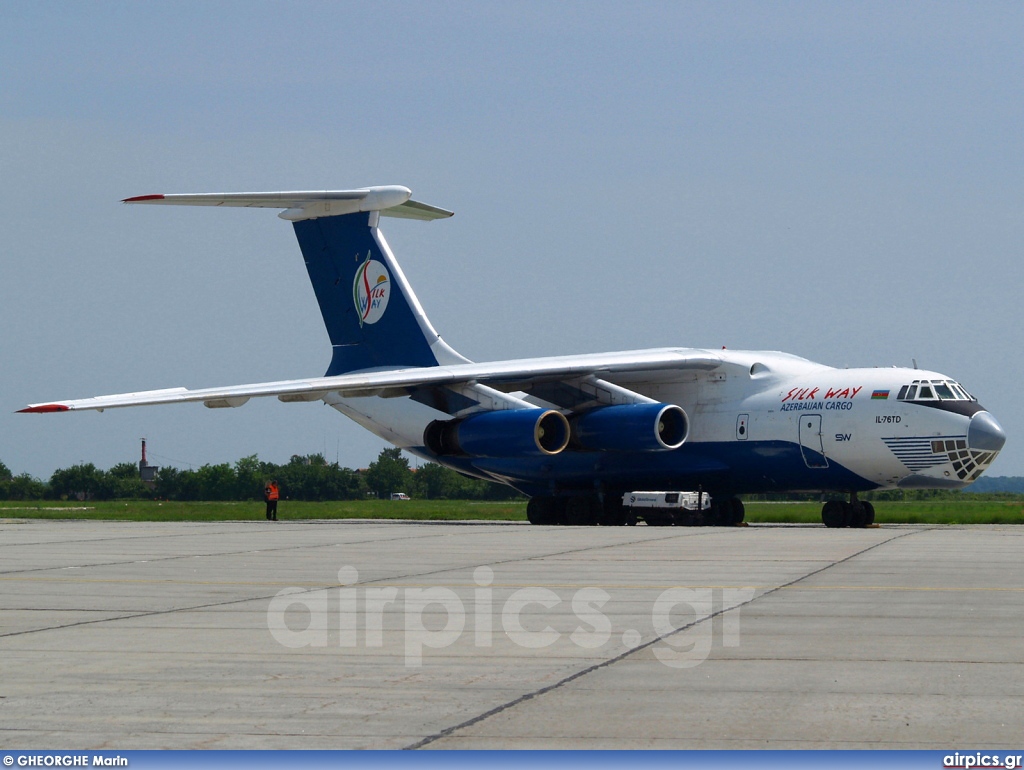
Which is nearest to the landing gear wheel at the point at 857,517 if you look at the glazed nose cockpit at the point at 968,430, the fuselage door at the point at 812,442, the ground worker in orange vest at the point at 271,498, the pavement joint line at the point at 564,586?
the fuselage door at the point at 812,442

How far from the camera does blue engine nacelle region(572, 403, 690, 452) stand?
2439 centimetres

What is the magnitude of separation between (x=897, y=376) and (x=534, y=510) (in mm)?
8432

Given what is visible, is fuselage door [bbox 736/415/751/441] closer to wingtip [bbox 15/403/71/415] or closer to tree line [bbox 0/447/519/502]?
wingtip [bbox 15/403/71/415]

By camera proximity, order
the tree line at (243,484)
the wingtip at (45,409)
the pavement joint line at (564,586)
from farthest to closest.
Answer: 1. the tree line at (243,484)
2. the wingtip at (45,409)
3. the pavement joint line at (564,586)

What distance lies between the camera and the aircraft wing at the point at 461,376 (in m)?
25.1

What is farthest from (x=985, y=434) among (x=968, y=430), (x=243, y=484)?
(x=243, y=484)

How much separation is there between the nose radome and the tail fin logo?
1300cm

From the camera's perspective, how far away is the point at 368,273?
1169 inches

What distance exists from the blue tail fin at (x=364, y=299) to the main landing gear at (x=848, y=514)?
29.7 ft

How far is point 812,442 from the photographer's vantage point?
24156mm

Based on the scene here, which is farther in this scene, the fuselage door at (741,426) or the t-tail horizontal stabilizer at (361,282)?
the t-tail horizontal stabilizer at (361,282)

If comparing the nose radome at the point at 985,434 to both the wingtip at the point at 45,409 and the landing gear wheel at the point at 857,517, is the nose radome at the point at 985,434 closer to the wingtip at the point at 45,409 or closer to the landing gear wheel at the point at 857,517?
the landing gear wheel at the point at 857,517

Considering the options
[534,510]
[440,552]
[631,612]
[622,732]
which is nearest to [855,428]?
[534,510]

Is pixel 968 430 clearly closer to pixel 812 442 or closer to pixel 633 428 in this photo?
pixel 812 442
